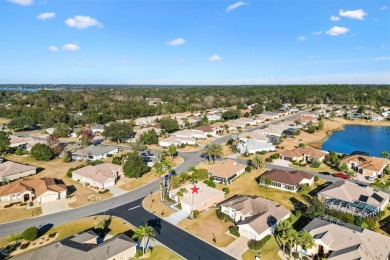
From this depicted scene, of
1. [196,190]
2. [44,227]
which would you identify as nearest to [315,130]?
[196,190]

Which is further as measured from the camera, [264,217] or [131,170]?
[131,170]

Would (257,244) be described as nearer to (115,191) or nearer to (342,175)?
(115,191)

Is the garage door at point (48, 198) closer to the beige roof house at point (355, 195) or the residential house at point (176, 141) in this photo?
the residential house at point (176, 141)

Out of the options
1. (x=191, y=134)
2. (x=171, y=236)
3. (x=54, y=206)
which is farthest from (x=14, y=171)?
(x=191, y=134)

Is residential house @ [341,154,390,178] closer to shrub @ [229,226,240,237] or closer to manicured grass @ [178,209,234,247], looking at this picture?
manicured grass @ [178,209,234,247]

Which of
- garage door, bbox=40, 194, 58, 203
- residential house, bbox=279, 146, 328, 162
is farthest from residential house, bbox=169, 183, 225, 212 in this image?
residential house, bbox=279, 146, 328, 162

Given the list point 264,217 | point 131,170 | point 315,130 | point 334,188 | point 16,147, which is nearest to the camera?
point 264,217

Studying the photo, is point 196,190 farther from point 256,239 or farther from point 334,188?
point 334,188

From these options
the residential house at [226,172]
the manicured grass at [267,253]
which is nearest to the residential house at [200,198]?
the residential house at [226,172]
